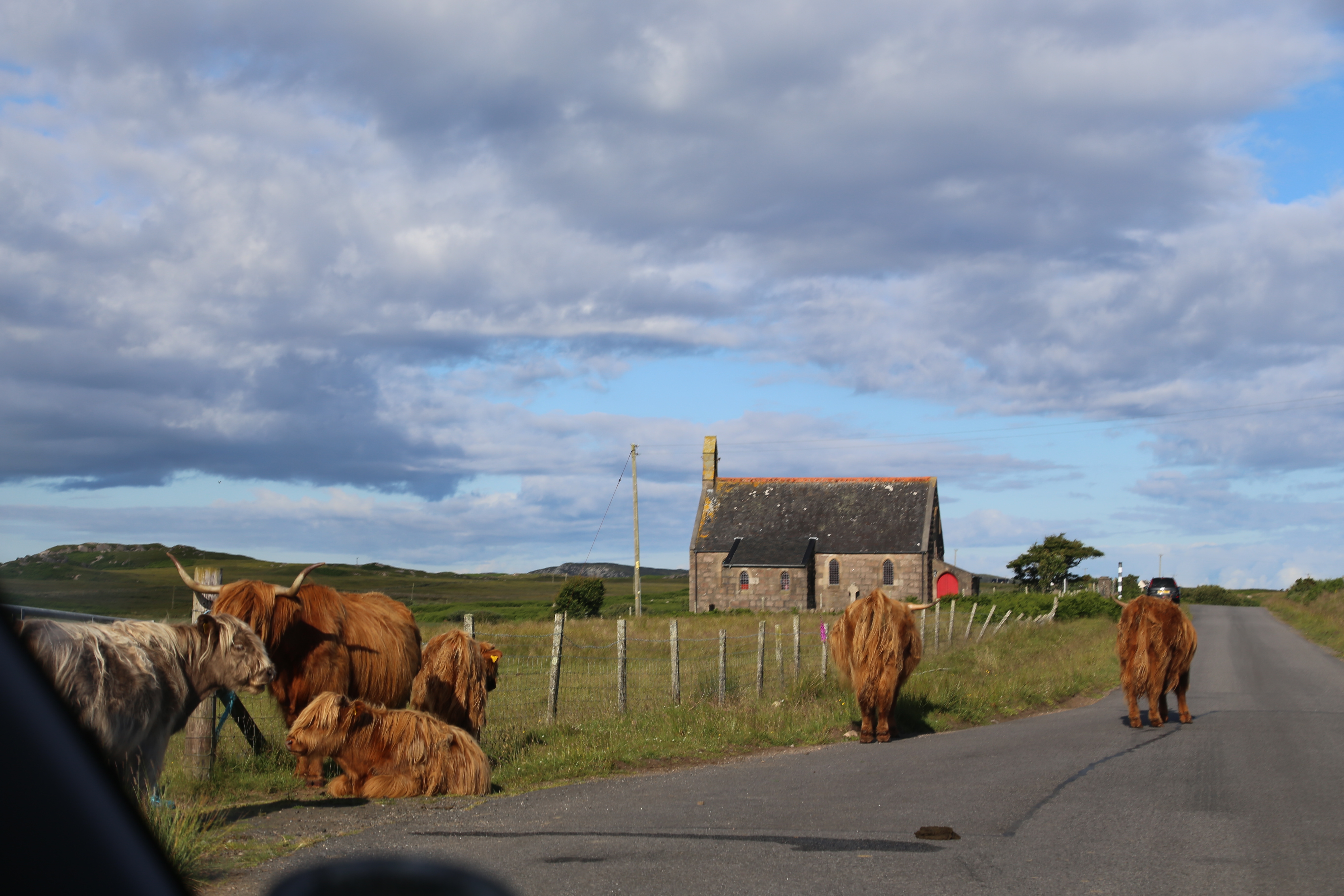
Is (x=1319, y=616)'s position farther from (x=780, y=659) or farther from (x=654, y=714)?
(x=654, y=714)

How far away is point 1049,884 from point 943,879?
57 cm

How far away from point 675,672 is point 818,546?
41.8m

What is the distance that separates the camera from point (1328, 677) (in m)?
19.7

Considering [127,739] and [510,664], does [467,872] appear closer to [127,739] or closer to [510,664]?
[127,739]

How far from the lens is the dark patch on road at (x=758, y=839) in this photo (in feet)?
20.7

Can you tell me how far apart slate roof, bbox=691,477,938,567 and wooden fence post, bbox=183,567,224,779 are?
4609 centimetres

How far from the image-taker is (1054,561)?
61.2 metres

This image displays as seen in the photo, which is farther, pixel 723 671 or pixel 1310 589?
pixel 1310 589

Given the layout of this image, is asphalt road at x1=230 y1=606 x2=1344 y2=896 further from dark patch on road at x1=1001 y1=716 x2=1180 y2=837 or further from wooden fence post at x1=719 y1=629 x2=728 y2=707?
wooden fence post at x1=719 y1=629 x2=728 y2=707

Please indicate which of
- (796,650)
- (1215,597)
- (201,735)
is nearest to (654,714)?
(796,650)

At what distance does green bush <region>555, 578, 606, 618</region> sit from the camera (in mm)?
43094

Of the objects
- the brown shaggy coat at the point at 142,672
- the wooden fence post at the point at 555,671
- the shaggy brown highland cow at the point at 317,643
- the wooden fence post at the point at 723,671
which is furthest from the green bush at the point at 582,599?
the brown shaggy coat at the point at 142,672

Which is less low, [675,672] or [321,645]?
[321,645]

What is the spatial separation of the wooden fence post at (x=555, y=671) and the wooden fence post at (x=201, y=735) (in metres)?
4.53
